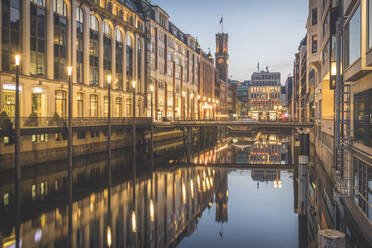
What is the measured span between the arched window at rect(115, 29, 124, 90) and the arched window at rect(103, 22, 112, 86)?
7.43 ft

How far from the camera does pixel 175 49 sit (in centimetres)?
8869

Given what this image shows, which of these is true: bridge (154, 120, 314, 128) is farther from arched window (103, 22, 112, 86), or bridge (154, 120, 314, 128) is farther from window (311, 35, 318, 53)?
window (311, 35, 318, 53)

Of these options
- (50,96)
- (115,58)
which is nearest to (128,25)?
(115,58)

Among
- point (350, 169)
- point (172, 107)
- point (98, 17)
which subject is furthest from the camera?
point (172, 107)

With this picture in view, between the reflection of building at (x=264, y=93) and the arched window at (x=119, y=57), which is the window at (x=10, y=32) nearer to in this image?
the arched window at (x=119, y=57)

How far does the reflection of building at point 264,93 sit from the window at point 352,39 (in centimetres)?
17504

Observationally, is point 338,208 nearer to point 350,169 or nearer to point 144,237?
point 350,169

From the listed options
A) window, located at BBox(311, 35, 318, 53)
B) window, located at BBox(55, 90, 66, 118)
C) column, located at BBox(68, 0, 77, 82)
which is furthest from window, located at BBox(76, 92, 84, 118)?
window, located at BBox(311, 35, 318, 53)

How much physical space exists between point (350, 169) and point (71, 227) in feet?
51.4

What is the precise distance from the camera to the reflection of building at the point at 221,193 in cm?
1940

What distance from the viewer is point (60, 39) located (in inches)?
1666

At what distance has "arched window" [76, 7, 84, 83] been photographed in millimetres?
45906

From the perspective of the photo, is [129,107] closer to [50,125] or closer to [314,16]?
[50,125]

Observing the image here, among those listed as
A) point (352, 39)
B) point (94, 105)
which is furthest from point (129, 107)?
Result: point (352, 39)
